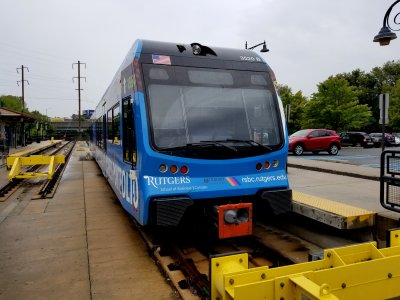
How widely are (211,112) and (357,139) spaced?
31.2m

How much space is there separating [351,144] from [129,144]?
31.6m

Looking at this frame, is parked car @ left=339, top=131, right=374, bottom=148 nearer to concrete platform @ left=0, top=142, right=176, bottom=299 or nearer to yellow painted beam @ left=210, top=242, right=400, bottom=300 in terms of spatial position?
concrete platform @ left=0, top=142, right=176, bottom=299

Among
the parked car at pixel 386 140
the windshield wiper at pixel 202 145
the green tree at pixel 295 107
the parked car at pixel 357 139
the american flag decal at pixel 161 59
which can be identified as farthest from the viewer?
the green tree at pixel 295 107

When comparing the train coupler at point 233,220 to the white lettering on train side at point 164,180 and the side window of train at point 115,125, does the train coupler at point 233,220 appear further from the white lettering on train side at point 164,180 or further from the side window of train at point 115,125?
the side window of train at point 115,125

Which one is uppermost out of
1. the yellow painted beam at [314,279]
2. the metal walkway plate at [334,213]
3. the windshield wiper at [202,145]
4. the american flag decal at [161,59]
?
the american flag decal at [161,59]

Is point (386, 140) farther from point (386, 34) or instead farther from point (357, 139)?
point (386, 34)

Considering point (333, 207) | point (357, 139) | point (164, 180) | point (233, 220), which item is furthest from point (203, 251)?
point (357, 139)

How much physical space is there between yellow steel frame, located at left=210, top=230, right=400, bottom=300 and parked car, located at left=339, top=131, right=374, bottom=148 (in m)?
32.6

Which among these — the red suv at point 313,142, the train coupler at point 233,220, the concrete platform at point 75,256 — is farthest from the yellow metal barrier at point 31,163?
the red suv at point 313,142

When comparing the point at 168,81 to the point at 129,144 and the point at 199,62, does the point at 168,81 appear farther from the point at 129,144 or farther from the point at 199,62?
the point at 129,144

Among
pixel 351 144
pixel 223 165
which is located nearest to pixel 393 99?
pixel 351 144

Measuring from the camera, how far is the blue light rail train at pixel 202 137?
4926 mm

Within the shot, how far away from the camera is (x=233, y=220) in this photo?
480 centimetres

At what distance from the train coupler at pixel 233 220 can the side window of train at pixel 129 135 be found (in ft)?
5.09
